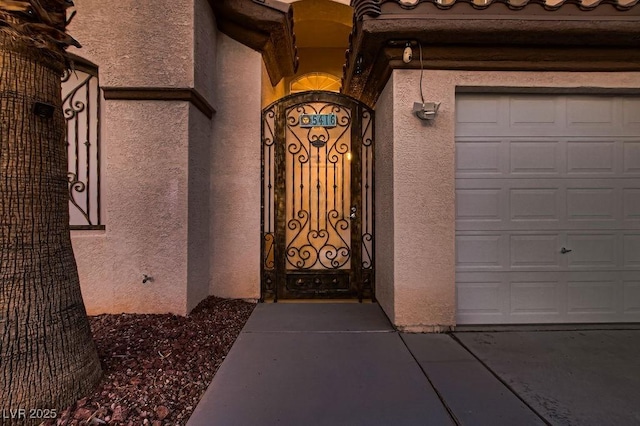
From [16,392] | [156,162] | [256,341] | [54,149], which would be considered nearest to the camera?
[16,392]

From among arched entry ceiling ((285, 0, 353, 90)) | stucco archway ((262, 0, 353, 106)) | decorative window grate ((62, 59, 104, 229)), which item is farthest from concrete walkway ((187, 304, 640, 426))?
arched entry ceiling ((285, 0, 353, 90))

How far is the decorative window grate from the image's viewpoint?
13.4 ft

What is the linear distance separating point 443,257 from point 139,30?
4830mm

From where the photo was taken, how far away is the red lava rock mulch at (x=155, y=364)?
213cm

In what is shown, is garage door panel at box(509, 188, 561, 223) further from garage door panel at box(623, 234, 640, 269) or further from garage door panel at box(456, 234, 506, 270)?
garage door panel at box(623, 234, 640, 269)

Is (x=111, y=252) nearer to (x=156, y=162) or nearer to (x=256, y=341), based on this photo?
(x=156, y=162)

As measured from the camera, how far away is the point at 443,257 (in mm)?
3672

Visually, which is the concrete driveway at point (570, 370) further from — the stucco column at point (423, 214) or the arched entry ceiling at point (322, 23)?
the arched entry ceiling at point (322, 23)

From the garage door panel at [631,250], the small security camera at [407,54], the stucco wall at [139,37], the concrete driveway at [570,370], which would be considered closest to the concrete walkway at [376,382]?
the concrete driveway at [570,370]

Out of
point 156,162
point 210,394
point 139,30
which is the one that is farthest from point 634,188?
point 139,30

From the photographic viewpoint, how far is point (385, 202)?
163 inches

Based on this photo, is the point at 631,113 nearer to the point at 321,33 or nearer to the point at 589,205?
the point at 589,205

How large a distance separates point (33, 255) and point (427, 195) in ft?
12.1

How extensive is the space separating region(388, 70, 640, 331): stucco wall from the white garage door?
0.76 feet
